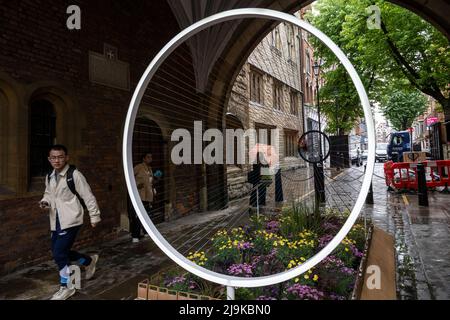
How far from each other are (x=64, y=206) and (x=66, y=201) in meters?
0.05

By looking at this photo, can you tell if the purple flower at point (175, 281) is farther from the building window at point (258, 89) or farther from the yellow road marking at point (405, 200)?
the yellow road marking at point (405, 200)

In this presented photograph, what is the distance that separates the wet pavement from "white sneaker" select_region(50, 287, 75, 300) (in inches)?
3.0

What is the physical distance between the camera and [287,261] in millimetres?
3195

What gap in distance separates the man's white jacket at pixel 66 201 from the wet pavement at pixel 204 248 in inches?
31.2

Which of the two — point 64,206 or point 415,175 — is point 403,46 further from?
point 64,206

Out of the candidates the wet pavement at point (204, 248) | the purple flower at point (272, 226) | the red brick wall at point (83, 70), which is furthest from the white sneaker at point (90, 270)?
the purple flower at point (272, 226)

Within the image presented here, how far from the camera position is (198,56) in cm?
694

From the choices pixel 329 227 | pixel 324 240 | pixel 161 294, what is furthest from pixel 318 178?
pixel 161 294

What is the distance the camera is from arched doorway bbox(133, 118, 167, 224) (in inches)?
262
